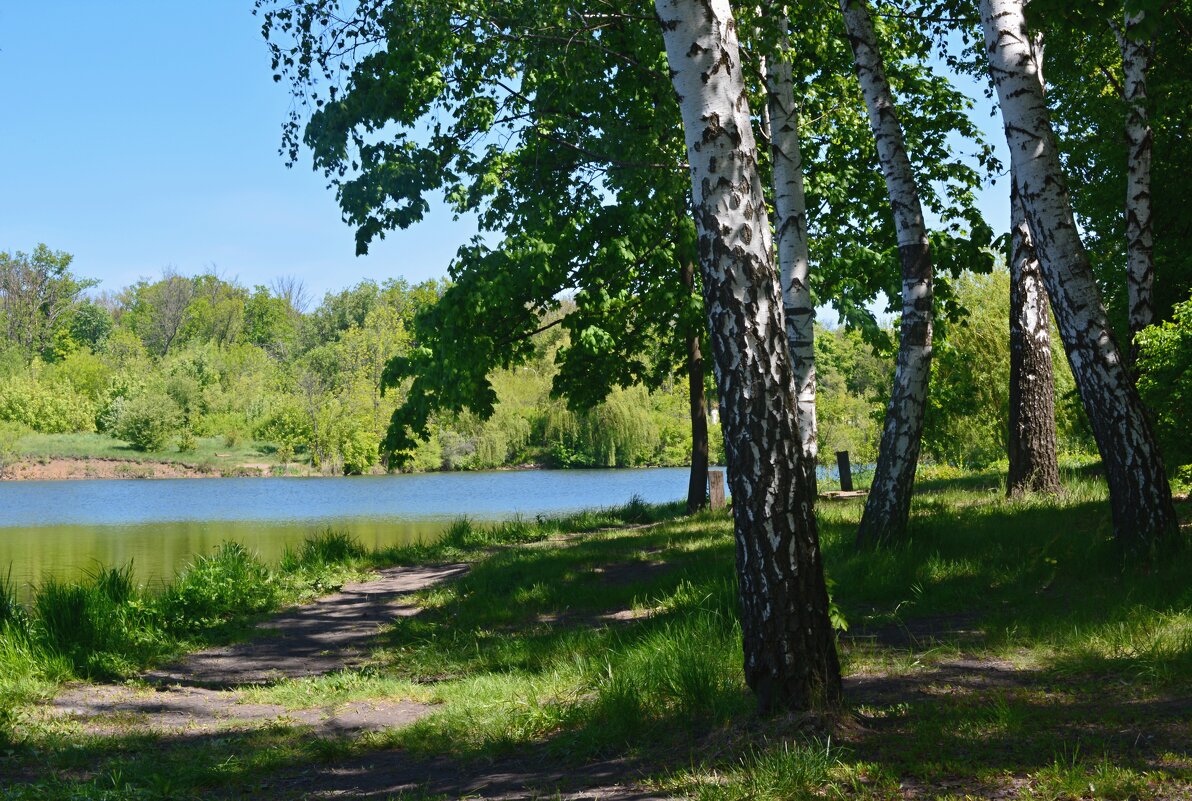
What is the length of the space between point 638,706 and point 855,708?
3.53 feet

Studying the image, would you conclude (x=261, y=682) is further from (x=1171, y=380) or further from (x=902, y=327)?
(x=1171, y=380)

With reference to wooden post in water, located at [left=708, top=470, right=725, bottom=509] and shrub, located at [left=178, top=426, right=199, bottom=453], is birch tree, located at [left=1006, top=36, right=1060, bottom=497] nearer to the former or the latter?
wooden post in water, located at [left=708, top=470, right=725, bottom=509]

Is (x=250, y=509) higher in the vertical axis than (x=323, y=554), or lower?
lower

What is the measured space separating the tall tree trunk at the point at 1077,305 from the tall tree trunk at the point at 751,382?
3.73 m

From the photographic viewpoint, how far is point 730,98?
4.71 meters

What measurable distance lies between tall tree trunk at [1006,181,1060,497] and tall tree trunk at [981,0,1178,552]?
13.0 feet

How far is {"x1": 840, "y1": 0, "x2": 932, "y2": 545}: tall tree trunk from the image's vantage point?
8.97 meters

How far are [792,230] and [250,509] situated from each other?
96.6 feet

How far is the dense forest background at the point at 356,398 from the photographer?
28.2 meters

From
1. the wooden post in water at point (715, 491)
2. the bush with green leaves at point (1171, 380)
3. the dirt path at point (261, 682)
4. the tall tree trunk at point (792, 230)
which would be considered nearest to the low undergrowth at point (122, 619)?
the dirt path at point (261, 682)

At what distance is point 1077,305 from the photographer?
23.9ft

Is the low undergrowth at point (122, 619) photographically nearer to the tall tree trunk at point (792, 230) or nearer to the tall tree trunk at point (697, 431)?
the tall tree trunk at point (792, 230)

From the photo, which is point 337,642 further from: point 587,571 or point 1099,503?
point 1099,503

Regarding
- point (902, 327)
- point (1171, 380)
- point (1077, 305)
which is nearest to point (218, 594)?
point (902, 327)
